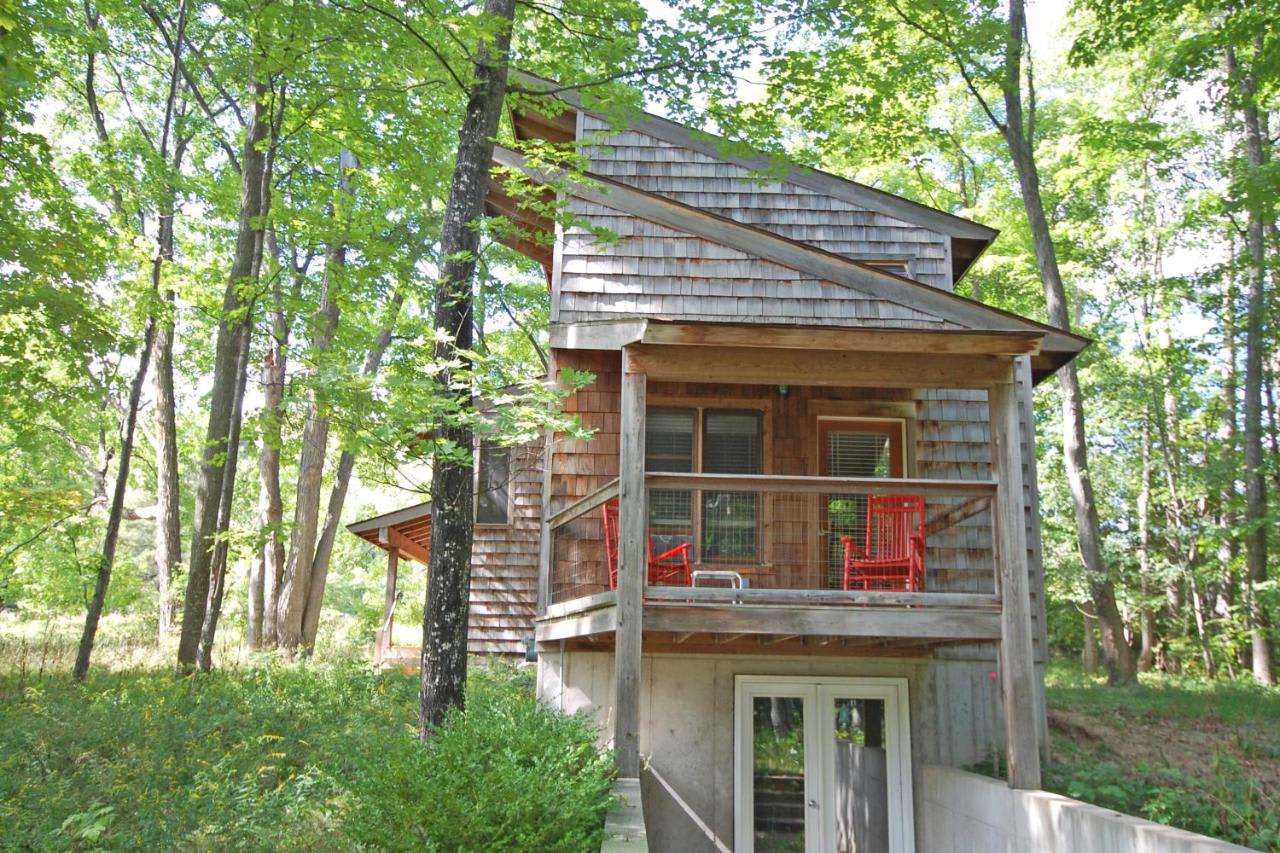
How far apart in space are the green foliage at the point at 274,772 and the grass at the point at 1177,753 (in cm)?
390

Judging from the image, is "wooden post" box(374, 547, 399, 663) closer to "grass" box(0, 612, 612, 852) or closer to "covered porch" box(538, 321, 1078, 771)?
"grass" box(0, 612, 612, 852)

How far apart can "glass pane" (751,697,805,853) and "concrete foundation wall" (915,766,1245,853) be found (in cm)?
119

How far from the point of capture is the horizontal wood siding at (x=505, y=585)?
14289 millimetres

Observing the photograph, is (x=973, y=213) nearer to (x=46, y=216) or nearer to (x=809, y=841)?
(x=809, y=841)

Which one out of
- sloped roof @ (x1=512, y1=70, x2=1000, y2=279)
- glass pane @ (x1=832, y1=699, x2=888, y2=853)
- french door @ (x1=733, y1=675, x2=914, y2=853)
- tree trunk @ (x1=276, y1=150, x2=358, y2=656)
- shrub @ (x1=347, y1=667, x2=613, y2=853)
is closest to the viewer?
shrub @ (x1=347, y1=667, x2=613, y2=853)

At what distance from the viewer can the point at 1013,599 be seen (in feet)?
23.9

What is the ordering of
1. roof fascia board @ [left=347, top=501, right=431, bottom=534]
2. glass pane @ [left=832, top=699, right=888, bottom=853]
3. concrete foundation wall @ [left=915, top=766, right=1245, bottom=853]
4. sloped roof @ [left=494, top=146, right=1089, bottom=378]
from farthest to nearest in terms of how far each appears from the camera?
roof fascia board @ [left=347, top=501, right=431, bottom=534] < sloped roof @ [left=494, top=146, right=1089, bottom=378] < glass pane @ [left=832, top=699, right=888, bottom=853] < concrete foundation wall @ [left=915, top=766, right=1245, bottom=853]

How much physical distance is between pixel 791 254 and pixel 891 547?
3699mm

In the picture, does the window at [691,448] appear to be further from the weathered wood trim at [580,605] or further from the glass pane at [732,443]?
the weathered wood trim at [580,605]

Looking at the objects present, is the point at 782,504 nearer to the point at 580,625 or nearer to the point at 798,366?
the point at 798,366

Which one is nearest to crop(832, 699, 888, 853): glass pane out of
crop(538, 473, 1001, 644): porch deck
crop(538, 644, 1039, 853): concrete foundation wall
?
crop(538, 644, 1039, 853): concrete foundation wall

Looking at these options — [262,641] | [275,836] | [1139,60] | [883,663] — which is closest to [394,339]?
[262,641]

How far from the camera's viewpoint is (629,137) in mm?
11672

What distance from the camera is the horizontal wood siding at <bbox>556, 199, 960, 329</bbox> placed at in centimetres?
1041
